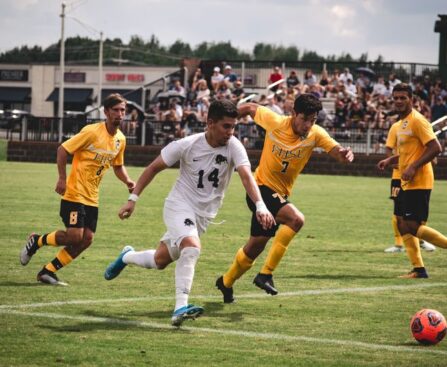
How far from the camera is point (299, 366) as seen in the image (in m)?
7.59

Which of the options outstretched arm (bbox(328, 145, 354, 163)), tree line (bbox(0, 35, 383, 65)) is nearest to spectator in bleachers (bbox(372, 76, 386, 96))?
outstretched arm (bbox(328, 145, 354, 163))

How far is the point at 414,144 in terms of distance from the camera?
13.0 metres

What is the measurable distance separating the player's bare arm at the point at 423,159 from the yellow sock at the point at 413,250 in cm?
104

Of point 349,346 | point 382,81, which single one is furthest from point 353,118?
point 349,346

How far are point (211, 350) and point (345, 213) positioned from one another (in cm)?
1480

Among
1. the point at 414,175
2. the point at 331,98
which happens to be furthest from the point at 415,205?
the point at 331,98

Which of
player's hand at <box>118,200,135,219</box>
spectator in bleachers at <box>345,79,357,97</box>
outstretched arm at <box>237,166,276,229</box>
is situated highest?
spectator in bleachers at <box>345,79,357,97</box>

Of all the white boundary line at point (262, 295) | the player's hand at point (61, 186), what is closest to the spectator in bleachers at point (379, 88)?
the white boundary line at point (262, 295)

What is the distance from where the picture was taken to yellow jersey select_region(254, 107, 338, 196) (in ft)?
36.8

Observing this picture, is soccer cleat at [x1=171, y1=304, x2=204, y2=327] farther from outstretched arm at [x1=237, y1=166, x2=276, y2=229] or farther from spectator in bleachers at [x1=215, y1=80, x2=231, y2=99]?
spectator in bleachers at [x1=215, y1=80, x2=231, y2=99]

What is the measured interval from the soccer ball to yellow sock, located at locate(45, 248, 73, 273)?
448cm

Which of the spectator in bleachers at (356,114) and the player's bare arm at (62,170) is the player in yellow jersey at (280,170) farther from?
the spectator in bleachers at (356,114)

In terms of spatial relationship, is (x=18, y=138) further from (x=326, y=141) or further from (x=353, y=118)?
(x=326, y=141)

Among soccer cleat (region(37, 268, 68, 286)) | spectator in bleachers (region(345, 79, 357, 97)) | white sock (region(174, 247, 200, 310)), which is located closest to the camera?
white sock (region(174, 247, 200, 310))
